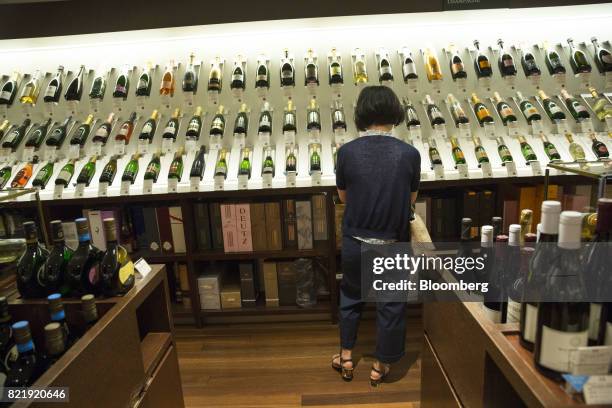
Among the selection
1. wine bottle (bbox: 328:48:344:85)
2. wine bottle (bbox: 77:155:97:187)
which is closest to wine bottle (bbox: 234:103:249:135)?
wine bottle (bbox: 328:48:344:85)

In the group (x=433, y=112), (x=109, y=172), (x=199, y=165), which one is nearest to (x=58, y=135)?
(x=109, y=172)

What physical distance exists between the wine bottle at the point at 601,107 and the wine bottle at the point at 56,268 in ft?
10.0

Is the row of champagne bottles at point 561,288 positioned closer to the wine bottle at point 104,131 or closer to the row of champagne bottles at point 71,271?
the row of champagne bottles at point 71,271

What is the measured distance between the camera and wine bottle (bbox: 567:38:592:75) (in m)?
2.83

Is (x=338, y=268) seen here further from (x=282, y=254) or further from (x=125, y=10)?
(x=125, y=10)

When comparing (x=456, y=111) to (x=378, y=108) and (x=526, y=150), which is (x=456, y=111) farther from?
(x=378, y=108)

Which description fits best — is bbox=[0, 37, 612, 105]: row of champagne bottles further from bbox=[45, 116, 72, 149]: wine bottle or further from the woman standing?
the woman standing

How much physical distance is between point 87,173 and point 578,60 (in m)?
3.27

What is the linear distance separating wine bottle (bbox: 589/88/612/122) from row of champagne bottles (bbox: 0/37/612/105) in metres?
0.18

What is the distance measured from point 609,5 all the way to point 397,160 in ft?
6.55

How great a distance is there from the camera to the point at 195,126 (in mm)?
2918

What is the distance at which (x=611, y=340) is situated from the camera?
2.64ft

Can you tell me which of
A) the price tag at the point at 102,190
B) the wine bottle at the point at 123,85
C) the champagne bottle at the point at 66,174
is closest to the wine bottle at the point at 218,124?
the wine bottle at the point at 123,85

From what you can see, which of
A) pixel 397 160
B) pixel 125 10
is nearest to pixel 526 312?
pixel 397 160
